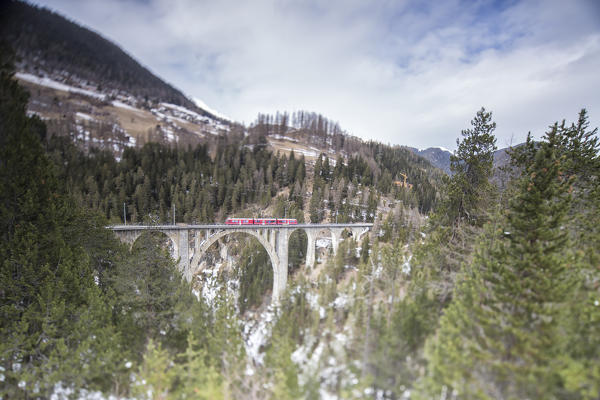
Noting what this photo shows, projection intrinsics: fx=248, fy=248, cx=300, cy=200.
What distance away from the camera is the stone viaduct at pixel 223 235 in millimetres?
31033

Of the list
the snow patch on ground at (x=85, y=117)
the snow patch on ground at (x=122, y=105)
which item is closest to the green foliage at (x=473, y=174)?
the snow patch on ground at (x=85, y=117)

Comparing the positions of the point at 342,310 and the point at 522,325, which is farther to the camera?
the point at 342,310

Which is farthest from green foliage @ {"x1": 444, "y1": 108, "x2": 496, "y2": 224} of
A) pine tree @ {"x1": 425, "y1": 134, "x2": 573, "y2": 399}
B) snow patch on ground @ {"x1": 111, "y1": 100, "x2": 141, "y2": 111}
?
snow patch on ground @ {"x1": 111, "y1": 100, "x2": 141, "y2": 111}

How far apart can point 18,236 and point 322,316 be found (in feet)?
63.9

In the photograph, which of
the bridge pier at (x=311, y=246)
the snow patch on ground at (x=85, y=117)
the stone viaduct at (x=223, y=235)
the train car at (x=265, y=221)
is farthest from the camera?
the snow patch on ground at (x=85, y=117)

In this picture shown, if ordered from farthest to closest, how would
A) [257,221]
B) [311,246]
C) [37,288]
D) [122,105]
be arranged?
[122,105]
[311,246]
[257,221]
[37,288]

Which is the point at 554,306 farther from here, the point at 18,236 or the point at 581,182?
the point at 18,236

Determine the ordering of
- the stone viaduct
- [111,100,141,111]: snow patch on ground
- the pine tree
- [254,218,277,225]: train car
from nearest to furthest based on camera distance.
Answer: the pine tree → the stone viaduct → [254,218,277,225]: train car → [111,100,141,111]: snow patch on ground

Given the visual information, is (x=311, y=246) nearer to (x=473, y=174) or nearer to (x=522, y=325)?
(x=473, y=174)

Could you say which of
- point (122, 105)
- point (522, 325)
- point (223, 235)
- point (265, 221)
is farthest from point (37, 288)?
point (122, 105)

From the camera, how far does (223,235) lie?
35.8 metres

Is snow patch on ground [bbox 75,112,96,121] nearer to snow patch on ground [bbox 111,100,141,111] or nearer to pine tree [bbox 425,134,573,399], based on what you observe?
snow patch on ground [bbox 111,100,141,111]

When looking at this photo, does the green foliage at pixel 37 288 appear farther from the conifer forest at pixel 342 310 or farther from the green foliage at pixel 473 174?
the green foliage at pixel 473 174

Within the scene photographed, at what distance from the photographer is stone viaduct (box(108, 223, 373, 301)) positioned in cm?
3103
